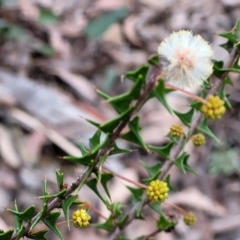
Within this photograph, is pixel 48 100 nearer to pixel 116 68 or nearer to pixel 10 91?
pixel 10 91

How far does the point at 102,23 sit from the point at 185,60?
2.46 meters

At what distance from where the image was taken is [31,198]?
2092 millimetres

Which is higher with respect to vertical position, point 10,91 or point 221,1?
point 221,1

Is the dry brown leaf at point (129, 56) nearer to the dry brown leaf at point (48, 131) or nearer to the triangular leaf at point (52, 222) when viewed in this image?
the dry brown leaf at point (48, 131)

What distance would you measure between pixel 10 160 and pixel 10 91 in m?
0.36

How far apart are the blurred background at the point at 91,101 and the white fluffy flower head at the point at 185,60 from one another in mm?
1215

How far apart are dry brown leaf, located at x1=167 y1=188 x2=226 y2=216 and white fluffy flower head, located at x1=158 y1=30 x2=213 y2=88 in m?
1.59

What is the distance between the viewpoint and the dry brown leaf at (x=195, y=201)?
228 centimetres

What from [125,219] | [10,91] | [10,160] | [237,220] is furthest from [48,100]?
[125,219]

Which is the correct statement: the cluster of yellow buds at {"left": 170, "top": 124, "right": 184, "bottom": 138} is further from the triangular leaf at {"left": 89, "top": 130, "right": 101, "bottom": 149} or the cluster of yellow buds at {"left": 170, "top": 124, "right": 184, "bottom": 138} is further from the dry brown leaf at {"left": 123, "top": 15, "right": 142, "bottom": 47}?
the dry brown leaf at {"left": 123, "top": 15, "right": 142, "bottom": 47}

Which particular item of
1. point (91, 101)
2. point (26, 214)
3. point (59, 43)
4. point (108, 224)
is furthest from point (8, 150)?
point (26, 214)

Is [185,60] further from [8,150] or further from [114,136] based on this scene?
[8,150]

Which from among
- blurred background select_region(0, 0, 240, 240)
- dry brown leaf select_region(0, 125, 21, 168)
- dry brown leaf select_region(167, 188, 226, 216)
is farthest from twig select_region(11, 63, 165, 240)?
Result: dry brown leaf select_region(167, 188, 226, 216)

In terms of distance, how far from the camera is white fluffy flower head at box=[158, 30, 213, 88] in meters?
0.70
